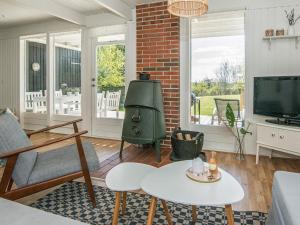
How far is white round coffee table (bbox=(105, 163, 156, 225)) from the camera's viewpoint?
1618 millimetres

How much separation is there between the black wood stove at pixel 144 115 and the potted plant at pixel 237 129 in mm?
983

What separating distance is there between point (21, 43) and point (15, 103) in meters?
1.42

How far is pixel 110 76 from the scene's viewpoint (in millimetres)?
4758

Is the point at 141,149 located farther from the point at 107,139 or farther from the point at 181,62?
the point at 181,62

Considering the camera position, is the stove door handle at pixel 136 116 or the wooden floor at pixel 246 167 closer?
the wooden floor at pixel 246 167

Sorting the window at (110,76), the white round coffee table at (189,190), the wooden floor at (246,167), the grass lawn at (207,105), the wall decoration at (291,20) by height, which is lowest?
the wooden floor at (246,167)

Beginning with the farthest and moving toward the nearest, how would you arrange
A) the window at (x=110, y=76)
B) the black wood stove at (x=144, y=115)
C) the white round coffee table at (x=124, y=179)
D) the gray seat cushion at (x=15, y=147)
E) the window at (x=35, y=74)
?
the window at (x=35, y=74) < the window at (x=110, y=76) < the black wood stove at (x=144, y=115) < the gray seat cushion at (x=15, y=147) < the white round coffee table at (x=124, y=179)

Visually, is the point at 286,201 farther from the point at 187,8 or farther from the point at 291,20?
the point at 291,20

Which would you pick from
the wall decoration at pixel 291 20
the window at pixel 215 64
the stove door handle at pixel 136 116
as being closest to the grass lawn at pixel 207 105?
the window at pixel 215 64

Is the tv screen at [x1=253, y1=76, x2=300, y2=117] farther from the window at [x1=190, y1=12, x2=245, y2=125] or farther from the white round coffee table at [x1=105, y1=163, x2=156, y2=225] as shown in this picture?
the white round coffee table at [x1=105, y1=163, x2=156, y2=225]

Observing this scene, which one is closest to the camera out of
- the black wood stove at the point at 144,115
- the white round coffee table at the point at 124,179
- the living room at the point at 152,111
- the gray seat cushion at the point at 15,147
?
the white round coffee table at the point at 124,179

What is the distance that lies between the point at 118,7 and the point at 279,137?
2.99 meters

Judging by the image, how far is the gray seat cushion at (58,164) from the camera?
194 centimetres

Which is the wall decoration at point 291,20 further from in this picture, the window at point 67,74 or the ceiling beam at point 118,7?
the window at point 67,74
